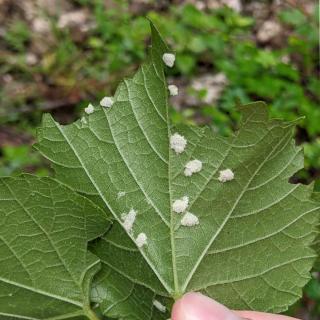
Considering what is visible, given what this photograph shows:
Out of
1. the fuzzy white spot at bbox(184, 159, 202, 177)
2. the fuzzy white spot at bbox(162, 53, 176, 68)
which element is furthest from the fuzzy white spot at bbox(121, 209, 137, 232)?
the fuzzy white spot at bbox(162, 53, 176, 68)

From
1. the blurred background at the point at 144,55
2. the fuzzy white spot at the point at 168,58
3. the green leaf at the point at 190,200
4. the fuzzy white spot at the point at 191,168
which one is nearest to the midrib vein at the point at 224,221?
the green leaf at the point at 190,200

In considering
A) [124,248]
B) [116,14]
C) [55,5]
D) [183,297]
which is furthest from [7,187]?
[55,5]

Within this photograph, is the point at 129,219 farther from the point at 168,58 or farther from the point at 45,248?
the point at 168,58

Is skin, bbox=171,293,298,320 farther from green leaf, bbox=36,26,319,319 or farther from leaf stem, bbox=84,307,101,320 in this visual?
leaf stem, bbox=84,307,101,320

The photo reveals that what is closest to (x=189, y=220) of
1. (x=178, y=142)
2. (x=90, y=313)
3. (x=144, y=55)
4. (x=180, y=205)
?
(x=180, y=205)

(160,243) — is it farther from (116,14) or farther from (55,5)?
(55,5)

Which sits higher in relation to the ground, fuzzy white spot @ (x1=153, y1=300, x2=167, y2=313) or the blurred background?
the blurred background
